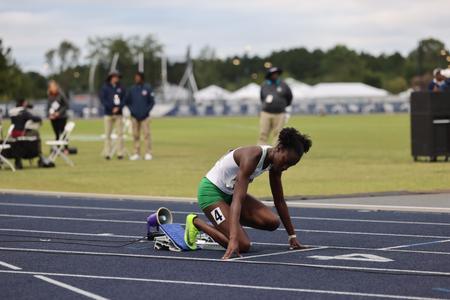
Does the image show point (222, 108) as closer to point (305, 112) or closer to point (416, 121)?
point (305, 112)

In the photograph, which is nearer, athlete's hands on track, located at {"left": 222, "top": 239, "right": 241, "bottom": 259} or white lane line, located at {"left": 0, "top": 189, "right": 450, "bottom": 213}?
athlete's hands on track, located at {"left": 222, "top": 239, "right": 241, "bottom": 259}

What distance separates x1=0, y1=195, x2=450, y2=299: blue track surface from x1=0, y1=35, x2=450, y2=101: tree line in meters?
136

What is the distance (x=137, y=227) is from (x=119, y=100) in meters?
14.0

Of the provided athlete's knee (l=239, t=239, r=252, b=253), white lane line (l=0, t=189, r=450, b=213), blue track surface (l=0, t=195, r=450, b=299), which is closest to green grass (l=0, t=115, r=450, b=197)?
white lane line (l=0, t=189, r=450, b=213)

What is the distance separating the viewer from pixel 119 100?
1041 inches

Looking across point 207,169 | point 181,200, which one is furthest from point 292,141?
point 207,169

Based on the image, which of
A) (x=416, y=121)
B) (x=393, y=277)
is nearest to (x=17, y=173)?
(x=416, y=121)

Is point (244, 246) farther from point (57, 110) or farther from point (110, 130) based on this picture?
point (110, 130)

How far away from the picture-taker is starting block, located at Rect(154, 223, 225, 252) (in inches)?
410

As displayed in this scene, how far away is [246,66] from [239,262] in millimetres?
161420

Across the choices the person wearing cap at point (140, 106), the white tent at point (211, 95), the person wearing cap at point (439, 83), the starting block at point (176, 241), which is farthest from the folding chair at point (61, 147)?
the white tent at point (211, 95)

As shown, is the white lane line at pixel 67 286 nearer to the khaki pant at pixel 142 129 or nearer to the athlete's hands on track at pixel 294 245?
the athlete's hands on track at pixel 294 245

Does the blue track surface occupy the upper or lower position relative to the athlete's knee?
lower

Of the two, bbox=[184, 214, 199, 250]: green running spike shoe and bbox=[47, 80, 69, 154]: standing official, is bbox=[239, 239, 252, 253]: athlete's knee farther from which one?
bbox=[47, 80, 69, 154]: standing official
